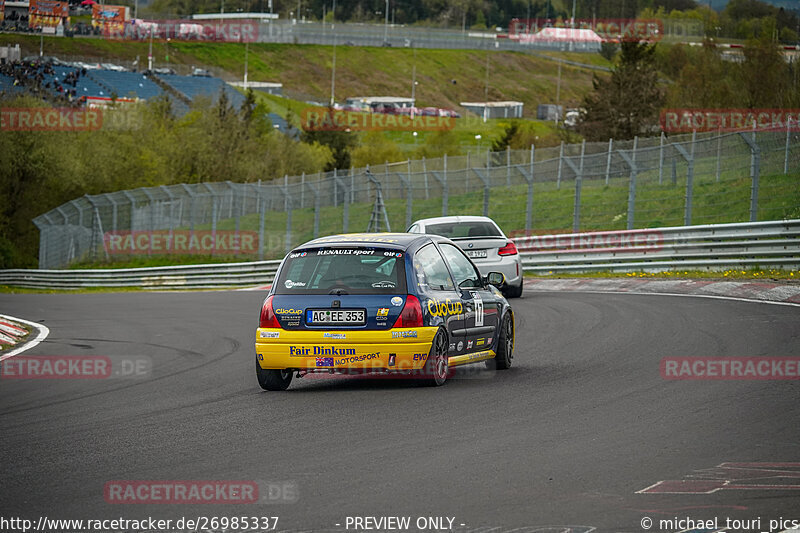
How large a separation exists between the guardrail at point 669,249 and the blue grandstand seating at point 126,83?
76.3 m

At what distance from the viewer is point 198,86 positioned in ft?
384

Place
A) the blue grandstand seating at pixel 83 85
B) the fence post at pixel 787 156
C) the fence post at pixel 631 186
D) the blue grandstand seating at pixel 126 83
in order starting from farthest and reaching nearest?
the blue grandstand seating at pixel 126 83
the blue grandstand seating at pixel 83 85
the fence post at pixel 631 186
the fence post at pixel 787 156

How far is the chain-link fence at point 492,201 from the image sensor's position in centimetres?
2597

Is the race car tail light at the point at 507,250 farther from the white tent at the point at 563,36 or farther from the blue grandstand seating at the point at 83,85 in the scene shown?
the white tent at the point at 563,36

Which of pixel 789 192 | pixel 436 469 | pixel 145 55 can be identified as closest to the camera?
pixel 436 469

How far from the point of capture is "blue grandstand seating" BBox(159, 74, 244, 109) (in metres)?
113

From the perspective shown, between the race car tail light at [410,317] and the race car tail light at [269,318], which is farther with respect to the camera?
the race car tail light at [269,318]

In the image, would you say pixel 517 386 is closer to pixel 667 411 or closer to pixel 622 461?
pixel 667 411

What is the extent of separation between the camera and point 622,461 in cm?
683

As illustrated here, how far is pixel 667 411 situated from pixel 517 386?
1.89 m

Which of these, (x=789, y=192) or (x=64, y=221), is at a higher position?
(x=789, y=192)

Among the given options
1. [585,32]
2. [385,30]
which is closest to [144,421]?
[385,30]

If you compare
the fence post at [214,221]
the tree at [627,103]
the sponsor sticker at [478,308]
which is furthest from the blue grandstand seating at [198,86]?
the sponsor sticker at [478,308]

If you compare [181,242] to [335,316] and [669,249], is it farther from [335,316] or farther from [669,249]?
[335,316]
